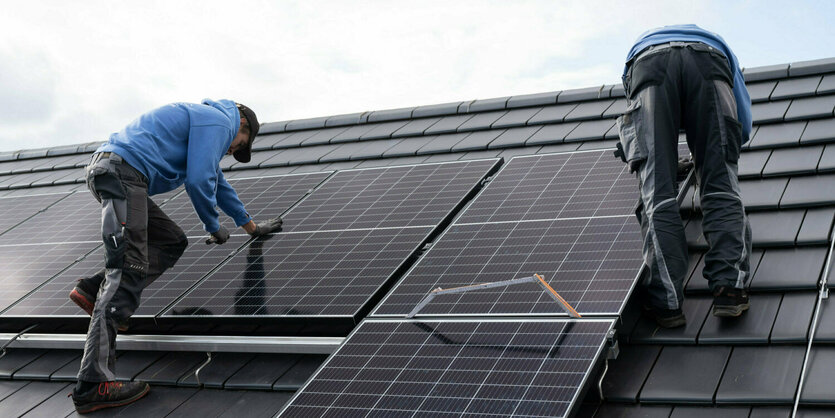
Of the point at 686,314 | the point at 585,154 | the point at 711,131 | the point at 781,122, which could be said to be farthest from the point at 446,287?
the point at 781,122

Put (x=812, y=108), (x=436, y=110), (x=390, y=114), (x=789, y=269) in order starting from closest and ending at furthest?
(x=789, y=269), (x=812, y=108), (x=436, y=110), (x=390, y=114)

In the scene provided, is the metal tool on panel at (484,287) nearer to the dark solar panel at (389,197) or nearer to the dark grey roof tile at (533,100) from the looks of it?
the dark solar panel at (389,197)

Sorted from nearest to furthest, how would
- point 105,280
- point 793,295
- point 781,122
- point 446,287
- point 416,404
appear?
point 416,404 < point 793,295 < point 446,287 < point 105,280 < point 781,122

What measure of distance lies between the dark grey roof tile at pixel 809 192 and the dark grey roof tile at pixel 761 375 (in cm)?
158

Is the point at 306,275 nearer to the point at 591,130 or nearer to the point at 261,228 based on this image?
the point at 261,228

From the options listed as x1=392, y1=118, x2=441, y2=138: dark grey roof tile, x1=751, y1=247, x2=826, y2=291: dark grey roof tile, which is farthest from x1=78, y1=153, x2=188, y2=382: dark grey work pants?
x1=751, y1=247, x2=826, y2=291: dark grey roof tile

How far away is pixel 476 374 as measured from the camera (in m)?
4.01

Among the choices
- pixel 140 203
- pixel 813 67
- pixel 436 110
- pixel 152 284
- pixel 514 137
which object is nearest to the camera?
pixel 140 203

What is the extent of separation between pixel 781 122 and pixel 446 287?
3.49m

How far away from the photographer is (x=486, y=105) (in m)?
9.14

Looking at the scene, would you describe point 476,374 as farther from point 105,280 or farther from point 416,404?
point 105,280

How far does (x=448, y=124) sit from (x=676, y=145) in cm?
455

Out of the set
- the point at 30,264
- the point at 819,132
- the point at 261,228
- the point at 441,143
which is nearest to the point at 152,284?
the point at 261,228

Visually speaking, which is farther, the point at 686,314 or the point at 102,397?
the point at 102,397
